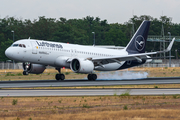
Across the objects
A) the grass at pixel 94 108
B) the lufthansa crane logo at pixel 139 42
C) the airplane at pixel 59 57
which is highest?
the lufthansa crane logo at pixel 139 42

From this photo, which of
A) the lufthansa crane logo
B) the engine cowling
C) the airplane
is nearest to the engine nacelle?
the airplane

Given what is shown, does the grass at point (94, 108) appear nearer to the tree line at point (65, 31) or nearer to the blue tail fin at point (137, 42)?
the blue tail fin at point (137, 42)

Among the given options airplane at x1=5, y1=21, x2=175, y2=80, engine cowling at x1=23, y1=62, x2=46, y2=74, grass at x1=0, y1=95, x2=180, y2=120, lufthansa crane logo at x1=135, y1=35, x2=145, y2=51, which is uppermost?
lufthansa crane logo at x1=135, y1=35, x2=145, y2=51

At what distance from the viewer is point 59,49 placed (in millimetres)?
41625

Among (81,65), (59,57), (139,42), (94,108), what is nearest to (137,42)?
(139,42)

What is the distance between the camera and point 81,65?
39875mm

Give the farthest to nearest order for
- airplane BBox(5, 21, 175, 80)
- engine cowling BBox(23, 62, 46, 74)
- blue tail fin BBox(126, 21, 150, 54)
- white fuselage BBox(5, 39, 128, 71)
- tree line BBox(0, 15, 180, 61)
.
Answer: tree line BBox(0, 15, 180, 61) < blue tail fin BBox(126, 21, 150, 54) < engine cowling BBox(23, 62, 46, 74) < airplane BBox(5, 21, 175, 80) < white fuselage BBox(5, 39, 128, 71)

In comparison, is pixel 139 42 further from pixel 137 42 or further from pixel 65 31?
pixel 65 31

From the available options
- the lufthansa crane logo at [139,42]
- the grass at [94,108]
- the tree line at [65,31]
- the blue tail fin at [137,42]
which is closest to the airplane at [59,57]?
the blue tail fin at [137,42]

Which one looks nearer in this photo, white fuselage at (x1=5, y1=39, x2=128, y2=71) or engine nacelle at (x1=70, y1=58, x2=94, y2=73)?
white fuselage at (x1=5, y1=39, x2=128, y2=71)

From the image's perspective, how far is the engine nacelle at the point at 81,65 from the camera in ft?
131

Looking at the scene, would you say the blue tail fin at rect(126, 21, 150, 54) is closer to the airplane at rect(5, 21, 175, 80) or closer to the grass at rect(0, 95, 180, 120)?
the airplane at rect(5, 21, 175, 80)

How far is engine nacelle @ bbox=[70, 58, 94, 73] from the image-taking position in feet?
131

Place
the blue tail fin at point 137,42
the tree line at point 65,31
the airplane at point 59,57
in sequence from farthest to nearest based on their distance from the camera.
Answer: the tree line at point 65,31 → the blue tail fin at point 137,42 → the airplane at point 59,57
